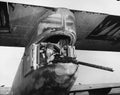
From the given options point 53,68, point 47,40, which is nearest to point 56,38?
point 47,40

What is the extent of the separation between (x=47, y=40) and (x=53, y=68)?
0.86m

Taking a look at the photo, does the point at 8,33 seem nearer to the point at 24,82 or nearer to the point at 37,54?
the point at 24,82

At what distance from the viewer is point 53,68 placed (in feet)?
14.9

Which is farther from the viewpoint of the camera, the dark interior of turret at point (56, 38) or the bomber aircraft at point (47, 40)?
the dark interior of turret at point (56, 38)

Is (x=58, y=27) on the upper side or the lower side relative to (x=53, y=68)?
upper

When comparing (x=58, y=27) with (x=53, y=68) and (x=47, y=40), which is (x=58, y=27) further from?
(x=53, y=68)

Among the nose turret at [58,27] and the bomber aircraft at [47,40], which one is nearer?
the bomber aircraft at [47,40]

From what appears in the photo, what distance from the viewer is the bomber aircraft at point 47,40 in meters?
4.64

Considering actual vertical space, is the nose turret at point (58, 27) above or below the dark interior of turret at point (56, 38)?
above

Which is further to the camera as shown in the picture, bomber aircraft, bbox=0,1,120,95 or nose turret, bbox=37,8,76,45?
A: nose turret, bbox=37,8,76,45

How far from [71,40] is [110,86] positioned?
16.7 feet

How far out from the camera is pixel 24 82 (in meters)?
5.55

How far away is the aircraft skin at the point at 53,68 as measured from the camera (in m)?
4.56

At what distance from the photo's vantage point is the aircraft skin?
456cm
